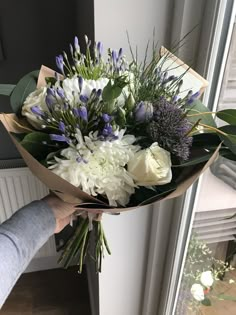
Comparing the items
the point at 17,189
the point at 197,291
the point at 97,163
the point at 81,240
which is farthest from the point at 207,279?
the point at 17,189

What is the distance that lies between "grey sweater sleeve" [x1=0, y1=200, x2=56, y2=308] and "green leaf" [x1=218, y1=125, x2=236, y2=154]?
1.50 ft

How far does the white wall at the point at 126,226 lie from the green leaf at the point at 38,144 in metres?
0.37

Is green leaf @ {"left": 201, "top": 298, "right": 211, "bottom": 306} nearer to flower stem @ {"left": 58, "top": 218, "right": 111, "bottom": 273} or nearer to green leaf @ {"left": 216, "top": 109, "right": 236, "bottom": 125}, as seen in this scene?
flower stem @ {"left": 58, "top": 218, "right": 111, "bottom": 273}

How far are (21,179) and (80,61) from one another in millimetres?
1029

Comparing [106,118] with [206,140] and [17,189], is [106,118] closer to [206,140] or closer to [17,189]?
[206,140]

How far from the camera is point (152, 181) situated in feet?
1.82

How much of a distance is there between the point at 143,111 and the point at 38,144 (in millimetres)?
202

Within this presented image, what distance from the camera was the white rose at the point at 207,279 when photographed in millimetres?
1131

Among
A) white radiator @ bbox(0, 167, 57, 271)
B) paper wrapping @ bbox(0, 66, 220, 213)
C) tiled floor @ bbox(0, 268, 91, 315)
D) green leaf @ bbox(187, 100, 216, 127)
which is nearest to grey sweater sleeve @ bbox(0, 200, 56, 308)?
paper wrapping @ bbox(0, 66, 220, 213)

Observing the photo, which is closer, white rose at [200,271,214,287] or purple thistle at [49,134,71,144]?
purple thistle at [49,134,71,144]

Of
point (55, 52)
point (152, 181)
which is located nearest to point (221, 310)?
point (152, 181)

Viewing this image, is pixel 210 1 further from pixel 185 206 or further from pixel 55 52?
pixel 55 52

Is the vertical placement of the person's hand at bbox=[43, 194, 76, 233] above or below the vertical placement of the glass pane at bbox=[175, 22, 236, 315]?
above

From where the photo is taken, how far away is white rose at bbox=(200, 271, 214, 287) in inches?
44.5
